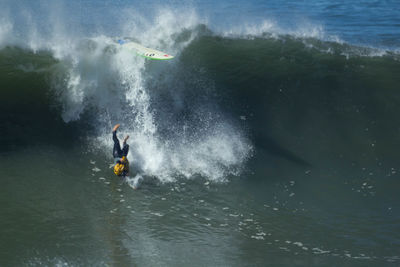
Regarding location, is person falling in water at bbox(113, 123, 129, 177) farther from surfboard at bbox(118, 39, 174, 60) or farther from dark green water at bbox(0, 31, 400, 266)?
surfboard at bbox(118, 39, 174, 60)

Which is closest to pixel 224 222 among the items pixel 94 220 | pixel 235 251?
pixel 235 251

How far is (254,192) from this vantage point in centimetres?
1046

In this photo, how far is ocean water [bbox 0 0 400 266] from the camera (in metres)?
8.66

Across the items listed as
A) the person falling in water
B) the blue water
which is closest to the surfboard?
the blue water

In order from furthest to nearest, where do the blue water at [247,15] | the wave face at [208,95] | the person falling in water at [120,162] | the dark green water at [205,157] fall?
the blue water at [247,15], the wave face at [208,95], the person falling in water at [120,162], the dark green water at [205,157]

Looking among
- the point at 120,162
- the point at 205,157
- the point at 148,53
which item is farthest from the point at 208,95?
the point at 120,162

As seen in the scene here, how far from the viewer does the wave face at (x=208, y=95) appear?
12.1 meters

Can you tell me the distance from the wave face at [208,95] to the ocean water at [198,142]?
0.06 m

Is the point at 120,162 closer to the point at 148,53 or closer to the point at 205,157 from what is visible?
the point at 205,157

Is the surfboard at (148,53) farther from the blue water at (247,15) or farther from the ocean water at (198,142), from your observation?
the blue water at (247,15)

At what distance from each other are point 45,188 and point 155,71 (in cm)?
656

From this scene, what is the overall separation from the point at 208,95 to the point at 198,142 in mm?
2637

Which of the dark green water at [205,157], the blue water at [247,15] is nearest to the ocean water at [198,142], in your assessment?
the dark green water at [205,157]

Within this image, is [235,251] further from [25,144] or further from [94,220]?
[25,144]
